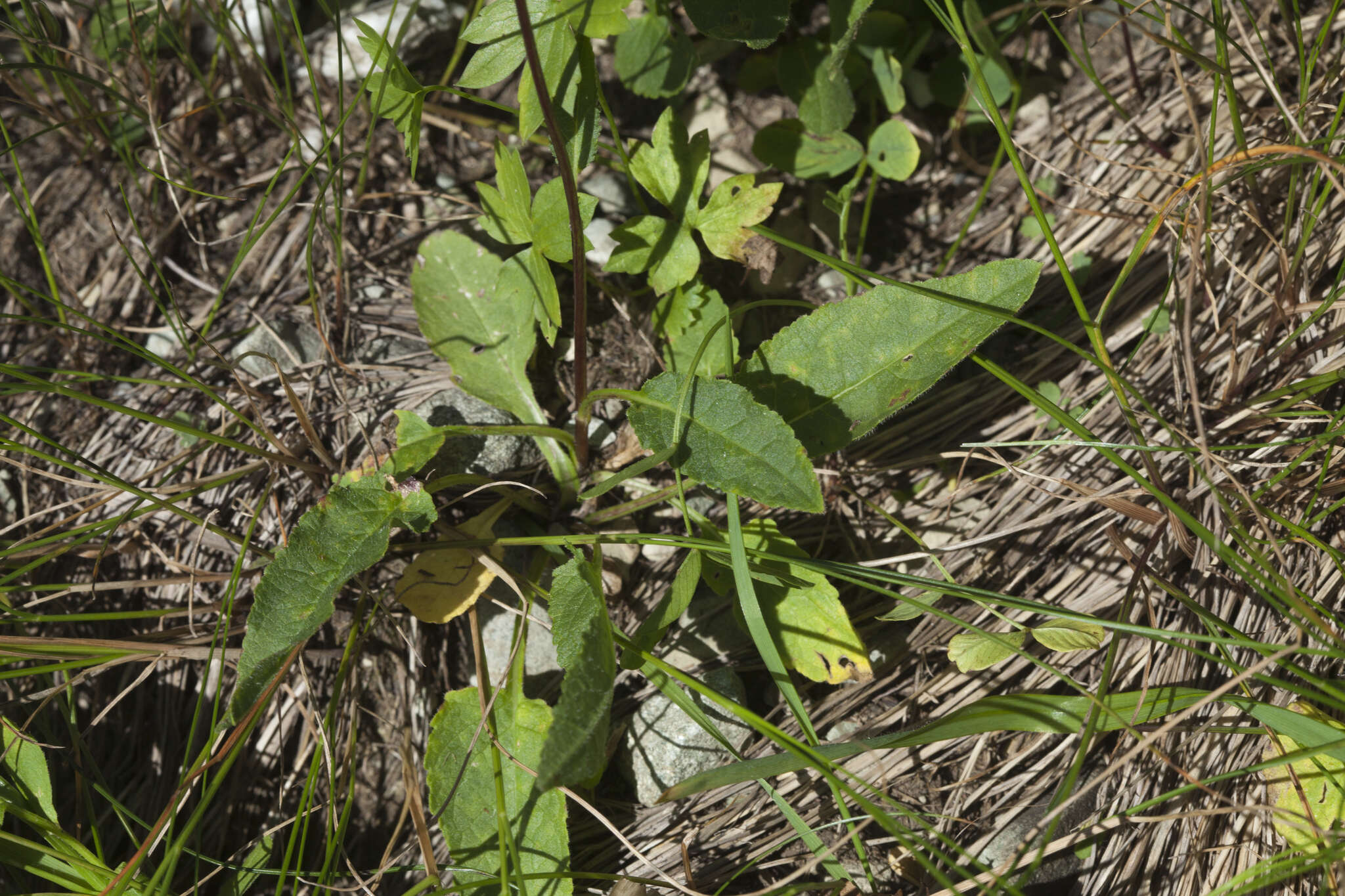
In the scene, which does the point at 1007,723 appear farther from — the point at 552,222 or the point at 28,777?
the point at 28,777

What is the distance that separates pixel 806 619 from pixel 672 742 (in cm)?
40

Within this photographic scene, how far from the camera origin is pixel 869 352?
166 cm

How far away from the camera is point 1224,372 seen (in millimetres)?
1818

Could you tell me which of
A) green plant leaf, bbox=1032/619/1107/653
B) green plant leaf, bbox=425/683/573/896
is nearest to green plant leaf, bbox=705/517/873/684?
green plant leaf, bbox=1032/619/1107/653

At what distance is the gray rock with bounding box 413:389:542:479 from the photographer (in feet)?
6.38

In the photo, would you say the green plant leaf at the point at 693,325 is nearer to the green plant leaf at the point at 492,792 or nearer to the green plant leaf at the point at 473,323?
the green plant leaf at the point at 473,323

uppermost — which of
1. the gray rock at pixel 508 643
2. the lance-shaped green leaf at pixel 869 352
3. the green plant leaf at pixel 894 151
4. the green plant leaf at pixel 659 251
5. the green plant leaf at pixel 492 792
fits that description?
the green plant leaf at pixel 894 151

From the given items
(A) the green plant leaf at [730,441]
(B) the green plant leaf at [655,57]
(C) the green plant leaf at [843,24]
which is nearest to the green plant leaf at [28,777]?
(A) the green plant leaf at [730,441]

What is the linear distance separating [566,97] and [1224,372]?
1.44m

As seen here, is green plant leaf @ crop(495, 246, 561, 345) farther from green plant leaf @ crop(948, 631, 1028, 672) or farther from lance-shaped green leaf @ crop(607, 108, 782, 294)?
green plant leaf @ crop(948, 631, 1028, 672)

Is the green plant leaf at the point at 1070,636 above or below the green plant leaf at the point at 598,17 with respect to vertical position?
below

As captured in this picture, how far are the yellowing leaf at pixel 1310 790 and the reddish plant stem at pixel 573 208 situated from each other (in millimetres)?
1384

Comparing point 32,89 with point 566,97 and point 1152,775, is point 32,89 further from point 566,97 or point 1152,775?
point 1152,775

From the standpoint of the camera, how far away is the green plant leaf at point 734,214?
5.85 ft
